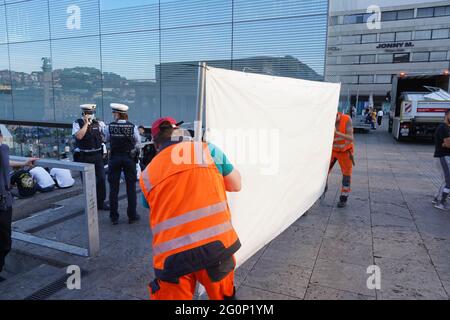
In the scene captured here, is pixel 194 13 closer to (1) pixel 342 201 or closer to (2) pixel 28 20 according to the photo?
(2) pixel 28 20

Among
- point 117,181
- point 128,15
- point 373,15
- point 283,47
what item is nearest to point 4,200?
point 117,181

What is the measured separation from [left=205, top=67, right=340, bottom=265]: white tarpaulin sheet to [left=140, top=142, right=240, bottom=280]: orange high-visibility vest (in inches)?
19.8

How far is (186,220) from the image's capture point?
179cm

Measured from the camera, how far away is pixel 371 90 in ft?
165

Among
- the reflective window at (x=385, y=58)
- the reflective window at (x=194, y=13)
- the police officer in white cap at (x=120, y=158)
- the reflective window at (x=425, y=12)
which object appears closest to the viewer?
the police officer in white cap at (x=120, y=158)

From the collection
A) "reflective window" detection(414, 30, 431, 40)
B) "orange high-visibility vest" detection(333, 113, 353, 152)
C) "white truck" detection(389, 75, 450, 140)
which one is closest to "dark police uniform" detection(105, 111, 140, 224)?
"orange high-visibility vest" detection(333, 113, 353, 152)

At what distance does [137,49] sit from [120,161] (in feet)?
37.0

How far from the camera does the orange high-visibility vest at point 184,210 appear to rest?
1771 mm

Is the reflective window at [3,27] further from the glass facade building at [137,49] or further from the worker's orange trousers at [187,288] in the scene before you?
the worker's orange trousers at [187,288]

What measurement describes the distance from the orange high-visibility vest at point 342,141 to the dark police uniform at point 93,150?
12.9 feet

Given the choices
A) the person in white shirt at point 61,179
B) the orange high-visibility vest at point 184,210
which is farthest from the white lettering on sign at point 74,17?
the orange high-visibility vest at point 184,210

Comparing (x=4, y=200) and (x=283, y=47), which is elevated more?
(x=283, y=47)

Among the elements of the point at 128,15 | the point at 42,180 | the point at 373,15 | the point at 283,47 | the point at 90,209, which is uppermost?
the point at 373,15

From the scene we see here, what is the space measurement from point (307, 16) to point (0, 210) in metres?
10.7
